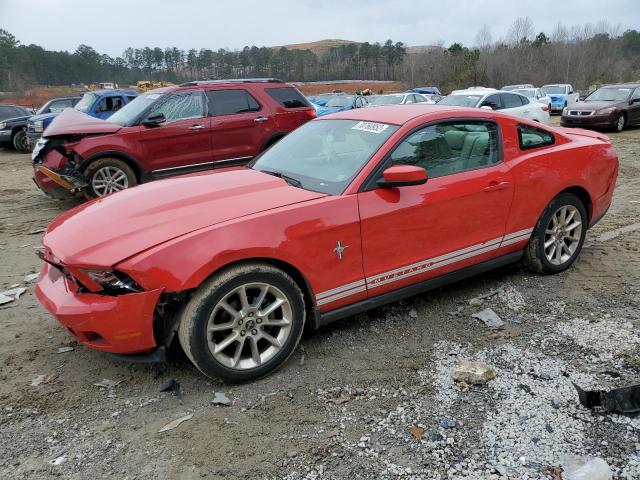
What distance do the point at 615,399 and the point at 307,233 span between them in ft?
6.52

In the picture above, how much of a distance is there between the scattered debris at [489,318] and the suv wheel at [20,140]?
15962 millimetres

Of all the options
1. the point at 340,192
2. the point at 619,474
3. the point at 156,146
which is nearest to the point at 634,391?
the point at 619,474

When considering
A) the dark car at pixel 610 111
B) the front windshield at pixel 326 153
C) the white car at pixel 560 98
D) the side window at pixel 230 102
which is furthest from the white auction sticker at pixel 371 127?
the white car at pixel 560 98

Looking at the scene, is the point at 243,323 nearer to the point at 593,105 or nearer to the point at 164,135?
the point at 164,135

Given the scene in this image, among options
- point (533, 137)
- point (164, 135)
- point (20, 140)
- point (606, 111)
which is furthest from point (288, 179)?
point (606, 111)

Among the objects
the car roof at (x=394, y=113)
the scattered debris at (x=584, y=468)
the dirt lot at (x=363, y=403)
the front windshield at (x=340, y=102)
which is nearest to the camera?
the scattered debris at (x=584, y=468)

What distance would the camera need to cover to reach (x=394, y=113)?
13.0ft

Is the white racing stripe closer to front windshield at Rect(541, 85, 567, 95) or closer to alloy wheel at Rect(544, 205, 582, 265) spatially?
alloy wheel at Rect(544, 205, 582, 265)

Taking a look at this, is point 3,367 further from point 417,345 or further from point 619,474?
point 619,474

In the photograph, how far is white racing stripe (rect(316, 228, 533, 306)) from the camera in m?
3.36

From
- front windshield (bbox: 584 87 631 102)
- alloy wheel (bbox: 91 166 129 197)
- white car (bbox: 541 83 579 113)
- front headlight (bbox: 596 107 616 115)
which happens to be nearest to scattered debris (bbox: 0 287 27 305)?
alloy wheel (bbox: 91 166 129 197)

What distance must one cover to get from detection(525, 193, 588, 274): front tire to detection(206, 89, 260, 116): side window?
5.52 meters

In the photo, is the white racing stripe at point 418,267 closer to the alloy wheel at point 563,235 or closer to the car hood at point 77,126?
the alloy wheel at point 563,235

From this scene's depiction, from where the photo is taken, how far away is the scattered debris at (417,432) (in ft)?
8.71
